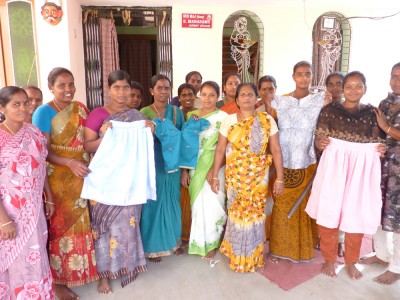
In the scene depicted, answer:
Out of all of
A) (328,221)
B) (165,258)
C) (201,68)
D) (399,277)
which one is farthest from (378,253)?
(201,68)

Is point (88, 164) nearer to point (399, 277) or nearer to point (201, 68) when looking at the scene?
point (399, 277)

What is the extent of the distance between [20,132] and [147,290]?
1.59m

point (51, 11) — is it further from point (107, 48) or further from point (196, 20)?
point (196, 20)

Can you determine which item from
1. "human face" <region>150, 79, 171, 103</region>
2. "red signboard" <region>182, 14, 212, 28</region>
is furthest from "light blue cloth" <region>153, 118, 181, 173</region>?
"red signboard" <region>182, 14, 212, 28</region>

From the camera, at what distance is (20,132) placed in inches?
83.0

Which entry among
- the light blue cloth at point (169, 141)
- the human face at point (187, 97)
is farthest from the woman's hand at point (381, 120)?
the human face at point (187, 97)

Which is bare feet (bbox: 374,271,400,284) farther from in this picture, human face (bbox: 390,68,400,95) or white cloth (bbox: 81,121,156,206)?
white cloth (bbox: 81,121,156,206)

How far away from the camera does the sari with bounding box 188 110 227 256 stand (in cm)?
306

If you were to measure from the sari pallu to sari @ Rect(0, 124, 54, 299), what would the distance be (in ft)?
0.71

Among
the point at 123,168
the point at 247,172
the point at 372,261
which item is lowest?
the point at 372,261

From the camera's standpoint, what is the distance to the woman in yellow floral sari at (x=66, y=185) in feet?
8.02

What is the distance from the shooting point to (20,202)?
212 cm

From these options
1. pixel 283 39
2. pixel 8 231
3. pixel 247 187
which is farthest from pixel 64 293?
pixel 283 39

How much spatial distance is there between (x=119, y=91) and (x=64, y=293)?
164 centimetres
